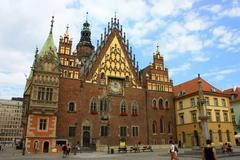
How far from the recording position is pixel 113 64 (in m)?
47.2

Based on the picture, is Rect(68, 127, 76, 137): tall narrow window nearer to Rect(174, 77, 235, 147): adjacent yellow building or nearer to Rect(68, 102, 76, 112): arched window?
Rect(68, 102, 76, 112): arched window

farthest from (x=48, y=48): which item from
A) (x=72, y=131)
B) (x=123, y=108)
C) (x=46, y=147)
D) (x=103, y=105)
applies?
(x=123, y=108)

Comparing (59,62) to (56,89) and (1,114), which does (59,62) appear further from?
(1,114)

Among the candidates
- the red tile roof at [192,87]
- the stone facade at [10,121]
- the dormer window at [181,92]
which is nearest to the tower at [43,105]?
the dormer window at [181,92]

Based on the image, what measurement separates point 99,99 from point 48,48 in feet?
42.0

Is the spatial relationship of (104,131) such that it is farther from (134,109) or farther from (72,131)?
(134,109)

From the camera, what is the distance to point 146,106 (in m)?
48.5

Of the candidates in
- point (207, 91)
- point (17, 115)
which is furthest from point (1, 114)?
point (207, 91)

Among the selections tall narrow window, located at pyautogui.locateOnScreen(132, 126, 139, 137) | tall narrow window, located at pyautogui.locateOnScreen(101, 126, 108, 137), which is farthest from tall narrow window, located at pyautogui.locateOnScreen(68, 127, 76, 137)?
tall narrow window, located at pyautogui.locateOnScreen(132, 126, 139, 137)

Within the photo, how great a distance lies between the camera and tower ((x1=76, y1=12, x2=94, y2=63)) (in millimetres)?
63888

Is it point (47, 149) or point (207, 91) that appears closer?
point (47, 149)

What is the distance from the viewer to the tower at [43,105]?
36.3 metres

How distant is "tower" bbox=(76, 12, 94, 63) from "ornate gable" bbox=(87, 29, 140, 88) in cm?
1524

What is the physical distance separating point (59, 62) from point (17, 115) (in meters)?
134
